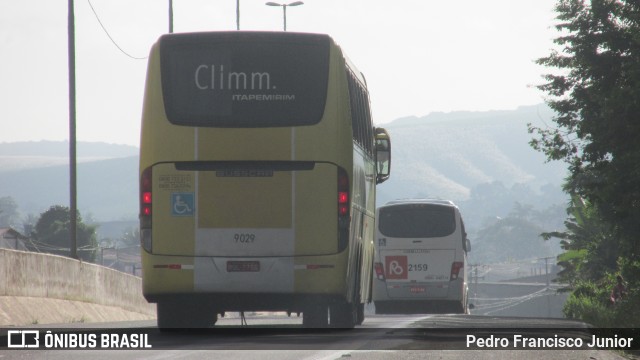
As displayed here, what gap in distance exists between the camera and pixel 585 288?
3675 centimetres

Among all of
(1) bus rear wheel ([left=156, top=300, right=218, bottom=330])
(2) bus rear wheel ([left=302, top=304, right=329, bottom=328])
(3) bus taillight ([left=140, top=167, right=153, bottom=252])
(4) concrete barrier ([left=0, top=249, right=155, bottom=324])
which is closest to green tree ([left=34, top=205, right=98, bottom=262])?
(4) concrete barrier ([left=0, top=249, right=155, bottom=324])

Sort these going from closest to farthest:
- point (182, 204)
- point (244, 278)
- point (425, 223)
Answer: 1. point (244, 278)
2. point (182, 204)
3. point (425, 223)

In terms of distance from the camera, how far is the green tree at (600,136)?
24400 millimetres

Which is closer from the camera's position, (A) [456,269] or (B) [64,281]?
(B) [64,281]

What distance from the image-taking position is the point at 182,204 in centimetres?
1480

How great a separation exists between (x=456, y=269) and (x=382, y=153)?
15.2m

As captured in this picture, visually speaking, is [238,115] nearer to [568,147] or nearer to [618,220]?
[618,220]

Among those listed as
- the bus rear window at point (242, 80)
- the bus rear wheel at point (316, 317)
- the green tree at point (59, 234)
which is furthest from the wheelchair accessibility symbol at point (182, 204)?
the green tree at point (59, 234)

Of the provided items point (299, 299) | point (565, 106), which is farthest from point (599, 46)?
point (299, 299)

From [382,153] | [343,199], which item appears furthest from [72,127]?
[343,199]

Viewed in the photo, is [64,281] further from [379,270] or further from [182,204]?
[379,270]

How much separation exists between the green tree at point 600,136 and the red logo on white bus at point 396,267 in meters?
4.80

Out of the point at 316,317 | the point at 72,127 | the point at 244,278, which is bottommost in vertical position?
the point at 316,317

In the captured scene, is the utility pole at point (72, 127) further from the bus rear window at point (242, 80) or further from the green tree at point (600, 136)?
the bus rear window at point (242, 80)
